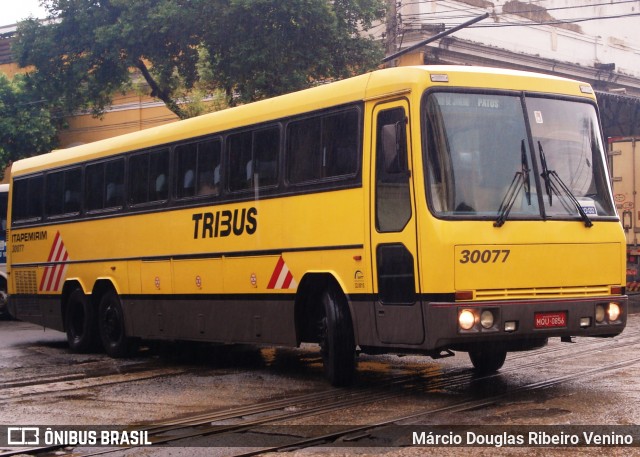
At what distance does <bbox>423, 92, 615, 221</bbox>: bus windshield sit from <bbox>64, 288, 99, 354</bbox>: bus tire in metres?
7.72

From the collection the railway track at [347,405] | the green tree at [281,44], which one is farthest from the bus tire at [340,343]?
the green tree at [281,44]

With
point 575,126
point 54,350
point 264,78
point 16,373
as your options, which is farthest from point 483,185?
point 264,78

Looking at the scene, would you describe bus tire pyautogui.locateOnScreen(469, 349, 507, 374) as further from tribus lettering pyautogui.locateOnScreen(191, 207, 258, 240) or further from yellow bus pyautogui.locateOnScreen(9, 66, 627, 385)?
tribus lettering pyautogui.locateOnScreen(191, 207, 258, 240)

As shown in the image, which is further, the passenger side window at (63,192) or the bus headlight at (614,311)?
the passenger side window at (63,192)

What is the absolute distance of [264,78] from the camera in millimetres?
29125

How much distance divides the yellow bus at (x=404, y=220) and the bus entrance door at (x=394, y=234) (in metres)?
0.02

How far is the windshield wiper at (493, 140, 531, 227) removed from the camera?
10.2 metres

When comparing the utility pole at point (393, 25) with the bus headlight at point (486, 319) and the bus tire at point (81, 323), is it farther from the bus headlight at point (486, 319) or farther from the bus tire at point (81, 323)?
the bus headlight at point (486, 319)

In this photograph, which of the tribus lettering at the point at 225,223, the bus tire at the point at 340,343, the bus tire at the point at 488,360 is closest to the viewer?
the bus tire at the point at 340,343

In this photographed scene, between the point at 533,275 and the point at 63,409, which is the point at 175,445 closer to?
the point at 63,409

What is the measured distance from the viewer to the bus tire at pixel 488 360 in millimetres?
12008

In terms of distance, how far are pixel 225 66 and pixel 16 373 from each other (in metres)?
17.5

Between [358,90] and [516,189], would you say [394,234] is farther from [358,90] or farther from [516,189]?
[358,90]

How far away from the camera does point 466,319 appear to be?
9930mm
